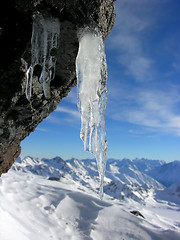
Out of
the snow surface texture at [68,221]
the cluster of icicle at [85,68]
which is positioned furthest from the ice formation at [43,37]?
the snow surface texture at [68,221]

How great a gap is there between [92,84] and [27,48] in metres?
1.78

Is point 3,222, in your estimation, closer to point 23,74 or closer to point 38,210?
point 38,210

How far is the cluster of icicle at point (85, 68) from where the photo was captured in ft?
12.7

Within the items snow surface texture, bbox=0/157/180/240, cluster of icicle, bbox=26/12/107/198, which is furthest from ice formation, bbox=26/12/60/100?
snow surface texture, bbox=0/157/180/240

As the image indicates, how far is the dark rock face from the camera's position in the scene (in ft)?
12.3

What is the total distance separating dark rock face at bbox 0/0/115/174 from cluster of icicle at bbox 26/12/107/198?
196 mm

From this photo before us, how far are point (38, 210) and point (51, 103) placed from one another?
5991 mm

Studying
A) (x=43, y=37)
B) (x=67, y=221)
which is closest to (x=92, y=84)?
(x=43, y=37)

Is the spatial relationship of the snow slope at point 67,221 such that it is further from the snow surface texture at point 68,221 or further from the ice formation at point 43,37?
the ice formation at point 43,37

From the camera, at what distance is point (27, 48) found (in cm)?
404

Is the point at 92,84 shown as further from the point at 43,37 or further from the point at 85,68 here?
the point at 43,37

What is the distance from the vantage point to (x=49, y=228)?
289 inches

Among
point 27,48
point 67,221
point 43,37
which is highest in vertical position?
point 43,37

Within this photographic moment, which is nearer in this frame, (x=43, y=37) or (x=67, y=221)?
(x=43, y=37)
